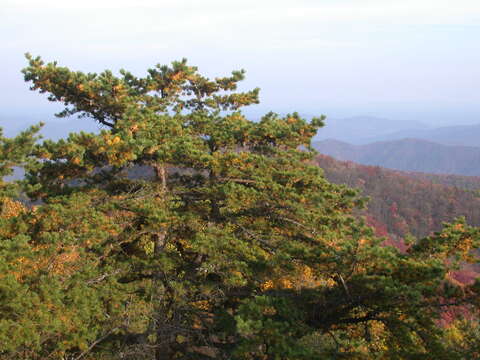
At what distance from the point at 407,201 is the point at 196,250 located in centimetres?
9846

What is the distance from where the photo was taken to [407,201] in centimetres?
9769

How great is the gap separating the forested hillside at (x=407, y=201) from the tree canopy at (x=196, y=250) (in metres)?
71.2

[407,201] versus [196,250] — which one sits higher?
[196,250]

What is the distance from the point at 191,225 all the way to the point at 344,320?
11.8 ft

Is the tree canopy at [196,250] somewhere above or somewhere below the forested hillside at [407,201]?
above

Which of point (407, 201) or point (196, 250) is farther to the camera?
point (407, 201)

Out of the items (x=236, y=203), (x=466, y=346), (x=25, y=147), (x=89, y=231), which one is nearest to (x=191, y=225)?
(x=236, y=203)

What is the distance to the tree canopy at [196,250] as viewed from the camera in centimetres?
602

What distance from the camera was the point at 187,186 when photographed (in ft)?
33.0

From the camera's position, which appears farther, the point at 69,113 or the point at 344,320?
the point at 69,113

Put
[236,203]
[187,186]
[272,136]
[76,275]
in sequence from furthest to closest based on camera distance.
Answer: [187,186] < [272,136] < [236,203] < [76,275]

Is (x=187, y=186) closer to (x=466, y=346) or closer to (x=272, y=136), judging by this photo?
(x=272, y=136)

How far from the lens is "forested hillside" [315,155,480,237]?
285 ft

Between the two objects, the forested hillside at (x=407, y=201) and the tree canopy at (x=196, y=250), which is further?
the forested hillside at (x=407, y=201)
